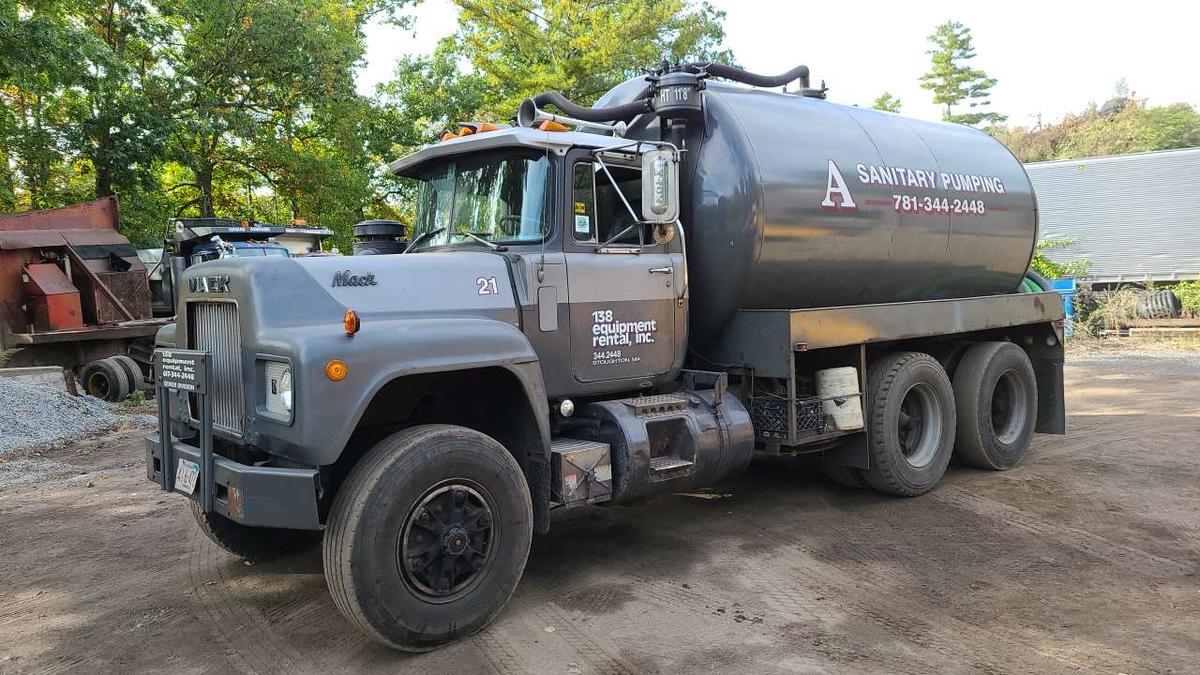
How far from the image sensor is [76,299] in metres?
12.9

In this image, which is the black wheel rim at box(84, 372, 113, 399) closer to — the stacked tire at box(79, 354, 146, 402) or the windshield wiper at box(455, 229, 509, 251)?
the stacked tire at box(79, 354, 146, 402)

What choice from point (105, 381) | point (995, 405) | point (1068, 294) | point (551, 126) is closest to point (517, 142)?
point (551, 126)

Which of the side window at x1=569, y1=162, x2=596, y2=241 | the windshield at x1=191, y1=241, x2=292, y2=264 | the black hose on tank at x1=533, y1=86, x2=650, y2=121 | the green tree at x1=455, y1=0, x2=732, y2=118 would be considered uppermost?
the green tree at x1=455, y1=0, x2=732, y2=118

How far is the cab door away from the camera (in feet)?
16.9

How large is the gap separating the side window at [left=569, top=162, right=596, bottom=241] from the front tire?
1.54 meters

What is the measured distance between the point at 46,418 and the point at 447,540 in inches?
338

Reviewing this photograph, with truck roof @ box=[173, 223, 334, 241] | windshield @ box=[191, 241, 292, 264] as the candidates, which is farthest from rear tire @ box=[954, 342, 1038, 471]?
truck roof @ box=[173, 223, 334, 241]

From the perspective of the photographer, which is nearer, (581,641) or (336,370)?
(336,370)

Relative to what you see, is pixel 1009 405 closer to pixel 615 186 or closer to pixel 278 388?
pixel 615 186

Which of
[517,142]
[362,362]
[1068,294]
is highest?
[517,142]

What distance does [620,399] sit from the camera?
5.56 meters

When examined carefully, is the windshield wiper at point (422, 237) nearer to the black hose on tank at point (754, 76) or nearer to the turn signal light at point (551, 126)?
the turn signal light at point (551, 126)

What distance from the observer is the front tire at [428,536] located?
386 centimetres

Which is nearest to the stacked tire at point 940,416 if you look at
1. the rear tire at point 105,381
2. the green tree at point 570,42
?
the rear tire at point 105,381
